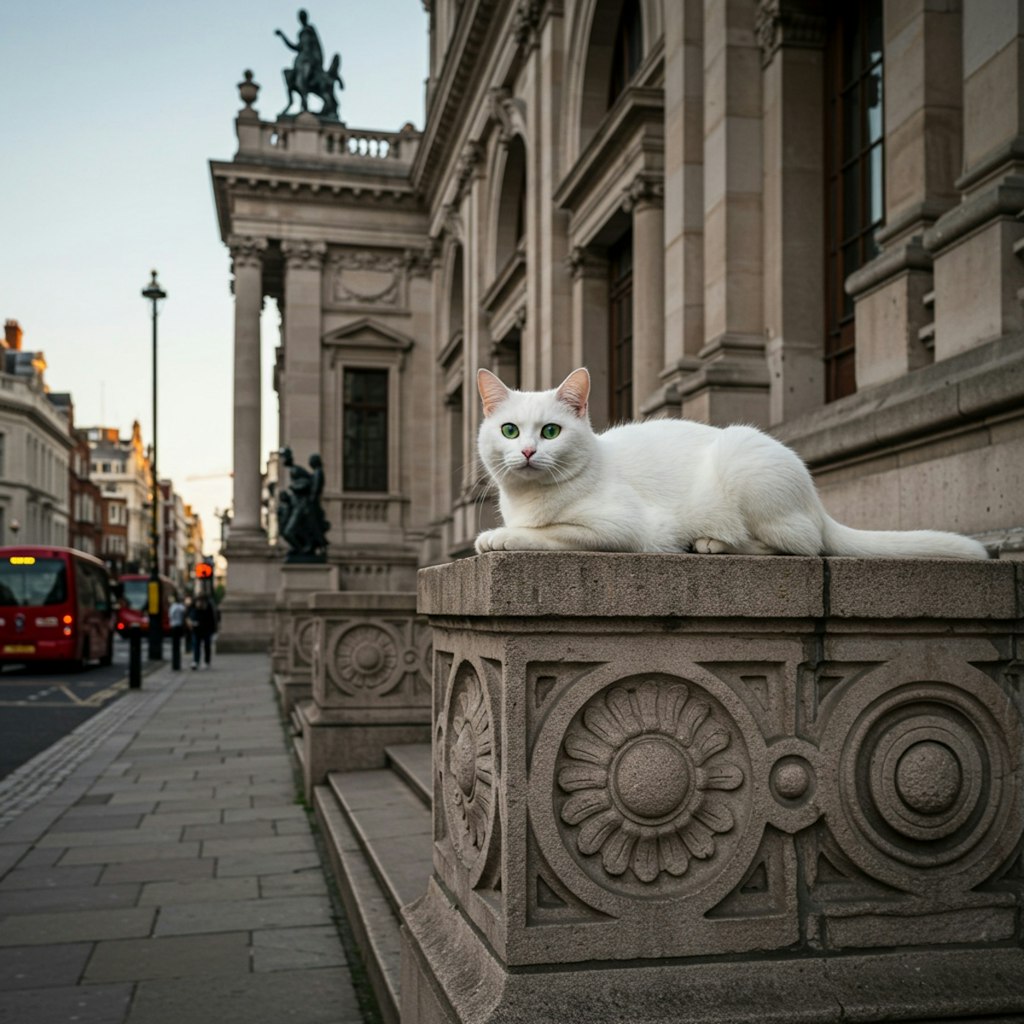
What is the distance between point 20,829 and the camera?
7715 millimetres

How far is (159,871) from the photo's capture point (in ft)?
21.3

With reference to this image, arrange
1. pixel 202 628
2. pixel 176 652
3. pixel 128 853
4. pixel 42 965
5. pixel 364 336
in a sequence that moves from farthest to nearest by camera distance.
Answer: pixel 364 336 → pixel 202 628 → pixel 176 652 → pixel 128 853 → pixel 42 965

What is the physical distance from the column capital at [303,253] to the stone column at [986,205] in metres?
30.2

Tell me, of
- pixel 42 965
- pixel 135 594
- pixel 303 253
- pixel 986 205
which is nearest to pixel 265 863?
pixel 42 965

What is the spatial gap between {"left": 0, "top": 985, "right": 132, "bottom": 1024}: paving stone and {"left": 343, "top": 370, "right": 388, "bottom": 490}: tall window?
3125cm

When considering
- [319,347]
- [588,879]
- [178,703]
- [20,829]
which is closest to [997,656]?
[588,879]

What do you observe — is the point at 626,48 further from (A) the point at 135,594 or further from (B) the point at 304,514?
(A) the point at 135,594

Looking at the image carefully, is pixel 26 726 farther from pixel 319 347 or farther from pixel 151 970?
pixel 319 347

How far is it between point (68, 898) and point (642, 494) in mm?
4383

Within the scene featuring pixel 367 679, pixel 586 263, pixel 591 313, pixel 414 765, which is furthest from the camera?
pixel 591 313

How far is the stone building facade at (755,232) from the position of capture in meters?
6.29

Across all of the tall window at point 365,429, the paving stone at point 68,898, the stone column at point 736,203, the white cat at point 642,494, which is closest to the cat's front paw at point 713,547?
the white cat at point 642,494

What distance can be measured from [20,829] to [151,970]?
3.49 metres

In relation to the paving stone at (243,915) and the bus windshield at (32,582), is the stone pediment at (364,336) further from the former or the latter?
the paving stone at (243,915)
